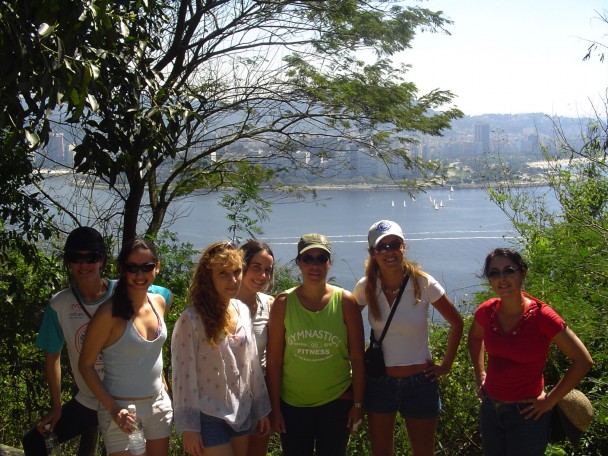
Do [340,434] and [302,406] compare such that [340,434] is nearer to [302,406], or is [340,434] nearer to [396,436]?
[302,406]

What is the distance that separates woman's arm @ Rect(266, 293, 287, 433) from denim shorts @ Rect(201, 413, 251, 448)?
35 centimetres

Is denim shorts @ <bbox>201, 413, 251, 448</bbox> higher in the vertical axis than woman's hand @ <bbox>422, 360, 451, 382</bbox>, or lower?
lower

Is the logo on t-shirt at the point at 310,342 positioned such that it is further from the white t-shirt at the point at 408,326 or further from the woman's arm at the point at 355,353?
the white t-shirt at the point at 408,326

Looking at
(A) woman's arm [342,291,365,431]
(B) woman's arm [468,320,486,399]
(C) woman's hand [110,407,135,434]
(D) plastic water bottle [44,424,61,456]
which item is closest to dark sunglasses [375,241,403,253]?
(A) woman's arm [342,291,365,431]

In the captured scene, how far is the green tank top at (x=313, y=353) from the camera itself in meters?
3.62

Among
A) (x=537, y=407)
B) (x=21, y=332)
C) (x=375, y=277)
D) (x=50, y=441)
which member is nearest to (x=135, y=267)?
(x=50, y=441)

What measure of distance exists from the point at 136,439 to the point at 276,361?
31.7 inches

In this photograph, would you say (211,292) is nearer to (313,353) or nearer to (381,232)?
(313,353)

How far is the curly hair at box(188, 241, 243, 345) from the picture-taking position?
11.0ft

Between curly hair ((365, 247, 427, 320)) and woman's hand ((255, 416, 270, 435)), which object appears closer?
woman's hand ((255, 416, 270, 435))

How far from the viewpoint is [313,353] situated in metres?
3.62

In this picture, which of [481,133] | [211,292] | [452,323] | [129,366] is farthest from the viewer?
[481,133]

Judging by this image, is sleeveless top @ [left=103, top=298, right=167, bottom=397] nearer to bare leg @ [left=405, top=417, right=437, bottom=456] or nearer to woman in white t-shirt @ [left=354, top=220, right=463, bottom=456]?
woman in white t-shirt @ [left=354, top=220, right=463, bottom=456]

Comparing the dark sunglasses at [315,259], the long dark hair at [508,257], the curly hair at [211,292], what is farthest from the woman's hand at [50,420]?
the long dark hair at [508,257]
